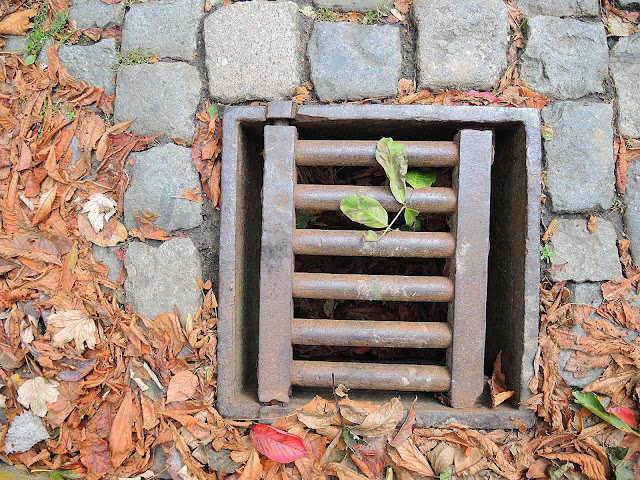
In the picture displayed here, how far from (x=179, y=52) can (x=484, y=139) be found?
1012 mm

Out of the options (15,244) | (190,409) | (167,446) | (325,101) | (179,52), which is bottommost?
(167,446)

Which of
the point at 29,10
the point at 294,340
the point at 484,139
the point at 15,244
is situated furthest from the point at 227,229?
the point at 29,10

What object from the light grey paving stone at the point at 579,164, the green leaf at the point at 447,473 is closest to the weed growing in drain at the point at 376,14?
the light grey paving stone at the point at 579,164

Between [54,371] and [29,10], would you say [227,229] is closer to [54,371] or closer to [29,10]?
[54,371]

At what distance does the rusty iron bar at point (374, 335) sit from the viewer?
1.46 meters

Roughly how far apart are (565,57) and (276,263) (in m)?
1.13

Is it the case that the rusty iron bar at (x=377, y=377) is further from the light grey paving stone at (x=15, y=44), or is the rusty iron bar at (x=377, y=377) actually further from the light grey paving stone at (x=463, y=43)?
the light grey paving stone at (x=15, y=44)

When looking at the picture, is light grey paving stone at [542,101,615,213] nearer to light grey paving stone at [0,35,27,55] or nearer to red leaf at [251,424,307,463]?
red leaf at [251,424,307,463]

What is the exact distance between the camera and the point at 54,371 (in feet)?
4.76

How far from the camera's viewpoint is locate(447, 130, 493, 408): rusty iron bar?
1426 mm

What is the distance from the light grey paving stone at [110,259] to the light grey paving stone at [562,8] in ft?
5.03

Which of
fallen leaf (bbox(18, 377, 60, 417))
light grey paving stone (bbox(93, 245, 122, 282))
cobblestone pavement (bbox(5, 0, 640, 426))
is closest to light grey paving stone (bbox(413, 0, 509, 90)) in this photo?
cobblestone pavement (bbox(5, 0, 640, 426))

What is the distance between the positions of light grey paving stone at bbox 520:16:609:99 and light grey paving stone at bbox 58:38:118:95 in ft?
4.42

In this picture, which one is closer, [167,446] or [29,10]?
[167,446]
